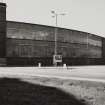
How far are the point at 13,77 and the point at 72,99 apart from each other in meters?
8.81

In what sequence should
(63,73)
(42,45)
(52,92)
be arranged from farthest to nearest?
1. (42,45)
2. (63,73)
3. (52,92)

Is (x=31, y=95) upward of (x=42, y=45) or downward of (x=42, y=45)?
downward

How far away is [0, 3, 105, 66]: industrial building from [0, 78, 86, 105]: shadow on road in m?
31.7

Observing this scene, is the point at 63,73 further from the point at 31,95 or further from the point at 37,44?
the point at 37,44

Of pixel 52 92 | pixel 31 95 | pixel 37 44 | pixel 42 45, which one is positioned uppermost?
pixel 37 44

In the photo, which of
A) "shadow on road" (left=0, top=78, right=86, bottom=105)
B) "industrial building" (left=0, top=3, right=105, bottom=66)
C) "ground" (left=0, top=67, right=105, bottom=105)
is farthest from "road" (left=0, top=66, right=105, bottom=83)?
"industrial building" (left=0, top=3, right=105, bottom=66)

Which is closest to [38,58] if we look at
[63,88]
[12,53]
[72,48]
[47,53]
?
[47,53]

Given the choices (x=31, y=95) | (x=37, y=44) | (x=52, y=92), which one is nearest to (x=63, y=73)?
(x=52, y=92)

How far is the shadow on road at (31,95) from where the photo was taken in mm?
18859

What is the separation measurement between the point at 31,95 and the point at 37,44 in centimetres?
4304

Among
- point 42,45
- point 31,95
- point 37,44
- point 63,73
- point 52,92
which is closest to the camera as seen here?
point 31,95

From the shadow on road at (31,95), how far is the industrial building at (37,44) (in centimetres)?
3174

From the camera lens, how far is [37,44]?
63125 millimetres

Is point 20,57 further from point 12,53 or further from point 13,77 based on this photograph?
point 13,77
